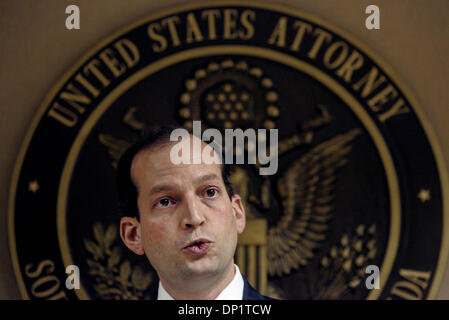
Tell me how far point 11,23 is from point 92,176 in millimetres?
617

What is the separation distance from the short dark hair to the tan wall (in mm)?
1416

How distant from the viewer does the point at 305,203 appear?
102 inches

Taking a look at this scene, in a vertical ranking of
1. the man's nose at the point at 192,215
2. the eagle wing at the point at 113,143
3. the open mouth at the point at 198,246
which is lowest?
the open mouth at the point at 198,246

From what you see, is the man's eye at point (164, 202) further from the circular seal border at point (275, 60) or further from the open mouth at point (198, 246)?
the circular seal border at point (275, 60)

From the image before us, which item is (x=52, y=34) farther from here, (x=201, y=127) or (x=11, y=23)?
(x=201, y=127)

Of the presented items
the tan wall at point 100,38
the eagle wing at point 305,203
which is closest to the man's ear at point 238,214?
the eagle wing at point 305,203

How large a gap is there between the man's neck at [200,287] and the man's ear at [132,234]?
3.2 inches

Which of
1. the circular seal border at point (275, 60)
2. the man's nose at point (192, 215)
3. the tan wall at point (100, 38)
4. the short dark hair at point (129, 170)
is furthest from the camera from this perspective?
the tan wall at point (100, 38)

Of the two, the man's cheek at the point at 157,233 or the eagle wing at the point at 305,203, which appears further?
the eagle wing at the point at 305,203

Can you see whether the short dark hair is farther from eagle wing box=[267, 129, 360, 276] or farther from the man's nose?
eagle wing box=[267, 129, 360, 276]

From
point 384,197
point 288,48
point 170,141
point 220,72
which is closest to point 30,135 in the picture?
point 220,72

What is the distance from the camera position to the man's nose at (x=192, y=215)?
1161mm

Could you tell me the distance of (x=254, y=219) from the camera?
2.56 metres

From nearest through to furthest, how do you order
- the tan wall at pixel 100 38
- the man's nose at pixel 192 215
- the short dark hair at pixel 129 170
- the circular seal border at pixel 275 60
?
the man's nose at pixel 192 215, the short dark hair at pixel 129 170, the circular seal border at pixel 275 60, the tan wall at pixel 100 38
